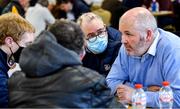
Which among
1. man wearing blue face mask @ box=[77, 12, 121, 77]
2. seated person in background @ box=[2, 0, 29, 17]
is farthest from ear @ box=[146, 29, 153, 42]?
seated person in background @ box=[2, 0, 29, 17]

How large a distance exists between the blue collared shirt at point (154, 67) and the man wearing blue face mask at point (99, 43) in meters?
0.25

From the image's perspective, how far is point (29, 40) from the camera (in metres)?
3.37

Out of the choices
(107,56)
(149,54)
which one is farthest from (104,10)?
(149,54)

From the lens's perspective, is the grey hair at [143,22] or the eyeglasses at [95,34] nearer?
the grey hair at [143,22]

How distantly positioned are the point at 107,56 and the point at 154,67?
0.64 m

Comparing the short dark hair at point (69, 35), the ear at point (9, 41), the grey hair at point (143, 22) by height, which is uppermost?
the short dark hair at point (69, 35)

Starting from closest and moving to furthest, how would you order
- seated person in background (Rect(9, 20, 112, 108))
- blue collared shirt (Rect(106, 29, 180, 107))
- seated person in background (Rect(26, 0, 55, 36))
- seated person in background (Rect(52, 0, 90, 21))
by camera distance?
seated person in background (Rect(9, 20, 112, 108)) → blue collared shirt (Rect(106, 29, 180, 107)) → seated person in background (Rect(26, 0, 55, 36)) → seated person in background (Rect(52, 0, 90, 21))

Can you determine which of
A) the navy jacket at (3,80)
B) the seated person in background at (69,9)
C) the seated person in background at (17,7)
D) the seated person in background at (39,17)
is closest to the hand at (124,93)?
the navy jacket at (3,80)

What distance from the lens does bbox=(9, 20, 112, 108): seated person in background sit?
7.15 feet

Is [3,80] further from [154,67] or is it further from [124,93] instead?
[154,67]

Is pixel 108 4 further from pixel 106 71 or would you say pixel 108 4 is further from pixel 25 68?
pixel 25 68

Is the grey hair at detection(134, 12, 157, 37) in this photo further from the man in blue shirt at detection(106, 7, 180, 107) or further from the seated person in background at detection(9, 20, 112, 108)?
the seated person in background at detection(9, 20, 112, 108)

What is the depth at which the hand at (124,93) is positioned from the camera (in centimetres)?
300

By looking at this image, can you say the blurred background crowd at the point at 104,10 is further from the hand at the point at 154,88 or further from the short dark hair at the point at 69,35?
the short dark hair at the point at 69,35
